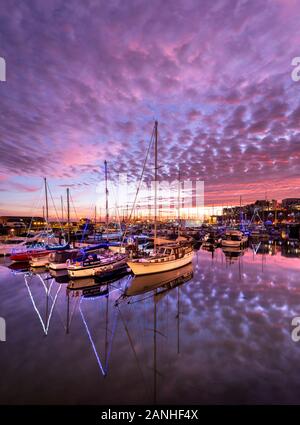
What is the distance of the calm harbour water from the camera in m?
6.03

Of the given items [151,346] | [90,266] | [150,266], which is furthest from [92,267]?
[151,346]

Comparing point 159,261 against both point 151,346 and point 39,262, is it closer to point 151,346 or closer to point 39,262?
point 151,346

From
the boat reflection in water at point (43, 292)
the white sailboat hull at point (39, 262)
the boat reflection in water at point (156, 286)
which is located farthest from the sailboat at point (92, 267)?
the white sailboat hull at point (39, 262)

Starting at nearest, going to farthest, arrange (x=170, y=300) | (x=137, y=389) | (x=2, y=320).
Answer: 1. (x=137, y=389)
2. (x=2, y=320)
3. (x=170, y=300)

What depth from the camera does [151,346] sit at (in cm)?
843

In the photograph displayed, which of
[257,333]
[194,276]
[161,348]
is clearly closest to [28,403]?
[161,348]

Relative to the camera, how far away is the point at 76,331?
32.0 ft

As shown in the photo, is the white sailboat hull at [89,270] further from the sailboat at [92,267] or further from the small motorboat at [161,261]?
the small motorboat at [161,261]

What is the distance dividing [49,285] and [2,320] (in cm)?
621

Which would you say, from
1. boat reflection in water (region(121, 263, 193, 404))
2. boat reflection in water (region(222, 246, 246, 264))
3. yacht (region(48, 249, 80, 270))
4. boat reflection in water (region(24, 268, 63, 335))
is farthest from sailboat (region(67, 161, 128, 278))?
boat reflection in water (region(222, 246, 246, 264))

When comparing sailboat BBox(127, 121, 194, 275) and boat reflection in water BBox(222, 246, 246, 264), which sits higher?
sailboat BBox(127, 121, 194, 275)

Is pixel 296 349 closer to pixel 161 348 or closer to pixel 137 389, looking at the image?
pixel 161 348

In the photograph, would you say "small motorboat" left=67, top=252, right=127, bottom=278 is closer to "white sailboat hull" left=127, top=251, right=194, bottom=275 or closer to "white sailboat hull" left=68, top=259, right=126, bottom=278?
"white sailboat hull" left=68, top=259, right=126, bottom=278

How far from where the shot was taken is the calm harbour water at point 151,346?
603cm
